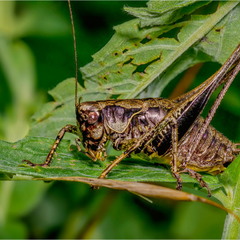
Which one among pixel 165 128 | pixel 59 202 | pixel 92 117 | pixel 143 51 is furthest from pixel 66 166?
pixel 59 202

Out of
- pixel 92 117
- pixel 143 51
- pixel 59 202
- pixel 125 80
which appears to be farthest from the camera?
pixel 59 202

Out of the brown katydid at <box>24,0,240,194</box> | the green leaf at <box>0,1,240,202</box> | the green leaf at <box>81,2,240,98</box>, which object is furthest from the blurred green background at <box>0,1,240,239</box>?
the green leaf at <box>81,2,240,98</box>

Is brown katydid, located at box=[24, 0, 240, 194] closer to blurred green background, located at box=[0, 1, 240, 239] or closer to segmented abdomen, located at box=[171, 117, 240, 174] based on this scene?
segmented abdomen, located at box=[171, 117, 240, 174]

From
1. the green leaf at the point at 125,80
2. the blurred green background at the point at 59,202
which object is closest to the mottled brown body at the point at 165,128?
the green leaf at the point at 125,80

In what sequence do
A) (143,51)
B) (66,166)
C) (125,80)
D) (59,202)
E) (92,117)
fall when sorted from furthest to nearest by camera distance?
(59,202) < (125,80) < (143,51) < (92,117) < (66,166)

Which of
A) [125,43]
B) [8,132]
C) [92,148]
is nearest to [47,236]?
[8,132]

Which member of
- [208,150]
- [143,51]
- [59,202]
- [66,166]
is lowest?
[59,202]

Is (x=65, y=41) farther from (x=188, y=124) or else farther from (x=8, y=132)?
(x=188, y=124)

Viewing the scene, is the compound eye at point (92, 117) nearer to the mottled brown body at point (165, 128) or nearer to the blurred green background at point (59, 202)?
the mottled brown body at point (165, 128)

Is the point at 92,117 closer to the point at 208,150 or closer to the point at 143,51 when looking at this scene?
the point at 143,51
